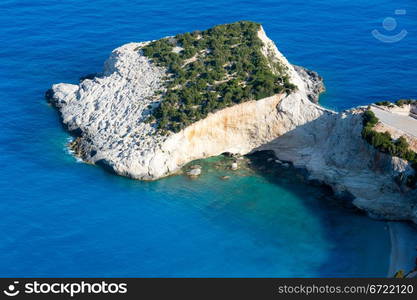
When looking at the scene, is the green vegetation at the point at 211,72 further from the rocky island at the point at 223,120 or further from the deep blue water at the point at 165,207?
the deep blue water at the point at 165,207

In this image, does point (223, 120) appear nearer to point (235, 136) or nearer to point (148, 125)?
point (235, 136)

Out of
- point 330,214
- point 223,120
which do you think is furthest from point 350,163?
point 223,120

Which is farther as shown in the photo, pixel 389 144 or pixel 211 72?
pixel 211 72

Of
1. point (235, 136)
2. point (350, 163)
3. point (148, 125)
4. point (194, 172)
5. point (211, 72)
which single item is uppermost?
point (211, 72)

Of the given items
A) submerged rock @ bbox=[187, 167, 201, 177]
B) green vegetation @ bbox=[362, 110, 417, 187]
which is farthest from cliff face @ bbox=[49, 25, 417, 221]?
submerged rock @ bbox=[187, 167, 201, 177]

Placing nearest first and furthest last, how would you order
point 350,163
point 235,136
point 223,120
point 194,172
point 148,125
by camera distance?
point 350,163
point 194,172
point 223,120
point 148,125
point 235,136

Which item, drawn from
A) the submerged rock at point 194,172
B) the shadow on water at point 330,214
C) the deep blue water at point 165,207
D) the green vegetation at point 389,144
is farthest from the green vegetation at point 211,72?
the green vegetation at point 389,144

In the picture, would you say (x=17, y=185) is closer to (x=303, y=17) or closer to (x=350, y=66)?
(x=350, y=66)
